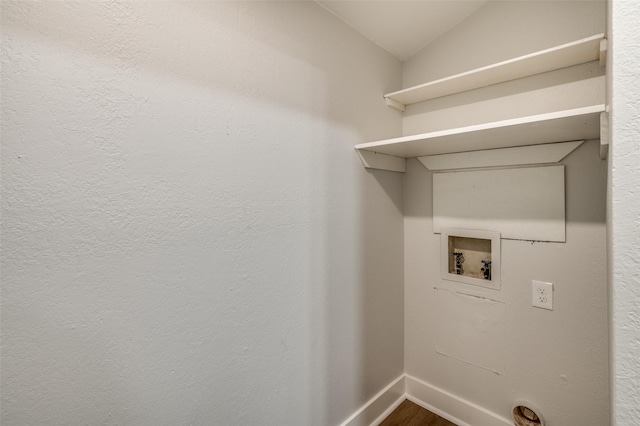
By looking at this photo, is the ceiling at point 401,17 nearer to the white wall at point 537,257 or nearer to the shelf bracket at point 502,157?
the white wall at point 537,257

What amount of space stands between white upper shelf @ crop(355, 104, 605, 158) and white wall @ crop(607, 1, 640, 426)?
0.42 m

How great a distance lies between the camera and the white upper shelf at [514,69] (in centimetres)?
108

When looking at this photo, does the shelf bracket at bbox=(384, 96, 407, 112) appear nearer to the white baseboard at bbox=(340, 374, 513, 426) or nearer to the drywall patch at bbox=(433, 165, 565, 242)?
the drywall patch at bbox=(433, 165, 565, 242)

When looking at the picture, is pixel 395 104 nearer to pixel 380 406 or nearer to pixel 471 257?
pixel 471 257

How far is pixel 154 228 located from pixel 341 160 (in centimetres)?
84

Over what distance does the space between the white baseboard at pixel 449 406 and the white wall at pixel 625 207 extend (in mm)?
1175

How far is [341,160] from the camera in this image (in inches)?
53.6

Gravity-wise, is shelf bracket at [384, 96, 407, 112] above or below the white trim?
above

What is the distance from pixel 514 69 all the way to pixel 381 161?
69 cm

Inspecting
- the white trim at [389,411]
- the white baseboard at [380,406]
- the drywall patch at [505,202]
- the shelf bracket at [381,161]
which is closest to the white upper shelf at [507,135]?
the shelf bracket at [381,161]

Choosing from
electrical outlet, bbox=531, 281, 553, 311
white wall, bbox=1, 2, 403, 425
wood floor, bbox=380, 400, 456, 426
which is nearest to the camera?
white wall, bbox=1, 2, 403, 425

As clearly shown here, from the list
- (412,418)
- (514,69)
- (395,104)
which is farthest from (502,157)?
(412,418)

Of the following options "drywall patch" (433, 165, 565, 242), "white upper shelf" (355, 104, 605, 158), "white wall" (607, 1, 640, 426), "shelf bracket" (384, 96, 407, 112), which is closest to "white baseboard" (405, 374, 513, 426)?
"drywall patch" (433, 165, 565, 242)

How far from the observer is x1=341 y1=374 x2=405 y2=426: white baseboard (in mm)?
1450
